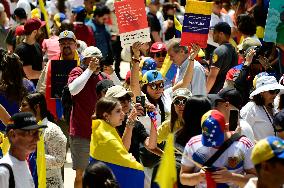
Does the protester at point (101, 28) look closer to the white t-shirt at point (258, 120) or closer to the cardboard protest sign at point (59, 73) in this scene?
the cardboard protest sign at point (59, 73)

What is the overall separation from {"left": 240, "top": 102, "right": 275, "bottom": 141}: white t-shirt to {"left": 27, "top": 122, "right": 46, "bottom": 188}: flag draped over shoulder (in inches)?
84.3

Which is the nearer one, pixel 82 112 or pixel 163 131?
pixel 163 131

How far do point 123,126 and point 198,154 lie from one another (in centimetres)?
221

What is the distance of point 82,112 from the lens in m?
10.8

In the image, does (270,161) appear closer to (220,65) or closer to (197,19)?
(197,19)

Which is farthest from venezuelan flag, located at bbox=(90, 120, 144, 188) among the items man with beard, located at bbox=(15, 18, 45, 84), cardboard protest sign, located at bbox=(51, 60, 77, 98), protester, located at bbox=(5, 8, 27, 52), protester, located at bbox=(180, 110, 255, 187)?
protester, located at bbox=(5, 8, 27, 52)

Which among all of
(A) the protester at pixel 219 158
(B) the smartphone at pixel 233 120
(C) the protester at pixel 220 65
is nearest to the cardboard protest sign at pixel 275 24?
(C) the protester at pixel 220 65

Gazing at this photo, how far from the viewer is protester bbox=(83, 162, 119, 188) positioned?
6.38 meters

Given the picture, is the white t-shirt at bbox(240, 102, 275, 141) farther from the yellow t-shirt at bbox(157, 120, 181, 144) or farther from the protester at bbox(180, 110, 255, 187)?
the protester at bbox(180, 110, 255, 187)

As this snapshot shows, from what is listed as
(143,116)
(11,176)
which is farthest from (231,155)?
(143,116)

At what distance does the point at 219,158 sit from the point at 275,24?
4.26 metres

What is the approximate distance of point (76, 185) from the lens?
1070 cm

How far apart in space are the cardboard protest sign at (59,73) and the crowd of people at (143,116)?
2 cm

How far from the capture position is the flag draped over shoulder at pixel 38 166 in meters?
8.52
